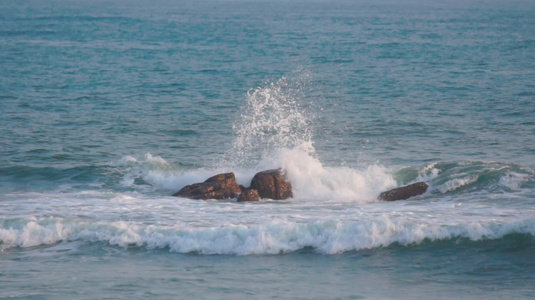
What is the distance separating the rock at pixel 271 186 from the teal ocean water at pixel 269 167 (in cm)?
32

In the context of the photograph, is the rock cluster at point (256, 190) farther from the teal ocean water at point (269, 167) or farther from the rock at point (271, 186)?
the teal ocean water at point (269, 167)

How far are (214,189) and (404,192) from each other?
4.36m

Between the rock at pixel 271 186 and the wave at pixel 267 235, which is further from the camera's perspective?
the rock at pixel 271 186

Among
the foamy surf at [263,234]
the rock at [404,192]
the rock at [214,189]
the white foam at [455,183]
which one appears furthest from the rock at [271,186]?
the white foam at [455,183]

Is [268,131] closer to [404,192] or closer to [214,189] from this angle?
[214,189]

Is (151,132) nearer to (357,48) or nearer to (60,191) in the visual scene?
(60,191)

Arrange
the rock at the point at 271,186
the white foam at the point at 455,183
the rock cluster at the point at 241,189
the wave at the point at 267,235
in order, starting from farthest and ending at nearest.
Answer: the white foam at the point at 455,183, the rock at the point at 271,186, the rock cluster at the point at 241,189, the wave at the point at 267,235

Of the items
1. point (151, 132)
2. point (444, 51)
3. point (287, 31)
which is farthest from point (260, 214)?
point (287, 31)

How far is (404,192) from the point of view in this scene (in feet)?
51.8

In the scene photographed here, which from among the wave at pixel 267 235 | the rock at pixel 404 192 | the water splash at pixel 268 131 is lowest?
the wave at pixel 267 235

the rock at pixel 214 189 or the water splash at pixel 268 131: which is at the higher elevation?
the water splash at pixel 268 131

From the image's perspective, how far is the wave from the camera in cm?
1238

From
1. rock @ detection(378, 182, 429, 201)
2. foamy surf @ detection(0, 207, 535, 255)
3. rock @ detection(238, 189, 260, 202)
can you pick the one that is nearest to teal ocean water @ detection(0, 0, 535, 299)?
foamy surf @ detection(0, 207, 535, 255)

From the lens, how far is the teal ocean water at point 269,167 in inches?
436
